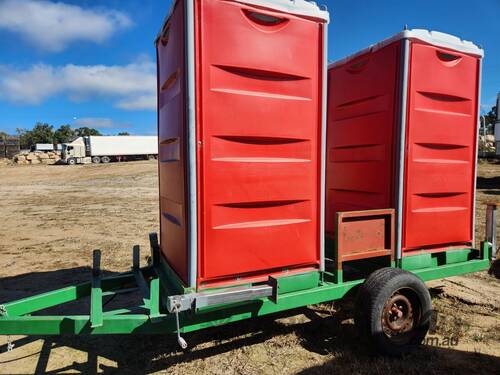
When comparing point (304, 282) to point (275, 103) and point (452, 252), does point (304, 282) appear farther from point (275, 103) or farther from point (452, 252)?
point (452, 252)

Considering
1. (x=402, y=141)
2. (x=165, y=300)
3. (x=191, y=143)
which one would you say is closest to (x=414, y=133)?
(x=402, y=141)

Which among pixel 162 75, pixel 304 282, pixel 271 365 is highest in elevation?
pixel 162 75

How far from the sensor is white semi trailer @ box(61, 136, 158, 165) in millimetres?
42250

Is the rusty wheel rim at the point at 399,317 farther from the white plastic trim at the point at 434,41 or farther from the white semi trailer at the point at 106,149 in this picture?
the white semi trailer at the point at 106,149

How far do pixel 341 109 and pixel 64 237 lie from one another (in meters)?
7.24

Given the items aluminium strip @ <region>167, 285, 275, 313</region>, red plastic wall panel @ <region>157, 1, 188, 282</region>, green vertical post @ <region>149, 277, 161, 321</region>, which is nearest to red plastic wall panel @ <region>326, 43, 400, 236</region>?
aluminium strip @ <region>167, 285, 275, 313</region>

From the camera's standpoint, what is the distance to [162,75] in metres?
3.58

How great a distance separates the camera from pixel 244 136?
301 cm

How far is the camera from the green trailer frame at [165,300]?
274 cm

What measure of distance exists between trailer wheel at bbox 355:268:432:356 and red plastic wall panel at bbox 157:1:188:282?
61.2 inches

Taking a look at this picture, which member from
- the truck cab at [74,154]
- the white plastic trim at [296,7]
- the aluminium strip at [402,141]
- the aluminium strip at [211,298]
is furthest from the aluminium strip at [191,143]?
the truck cab at [74,154]

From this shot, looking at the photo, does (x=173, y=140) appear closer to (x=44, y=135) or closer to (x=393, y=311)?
(x=393, y=311)

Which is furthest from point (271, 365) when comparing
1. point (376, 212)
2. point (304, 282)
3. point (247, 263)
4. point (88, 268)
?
point (88, 268)

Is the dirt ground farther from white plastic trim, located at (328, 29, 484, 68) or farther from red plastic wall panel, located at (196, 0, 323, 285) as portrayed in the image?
white plastic trim, located at (328, 29, 484, 68)
